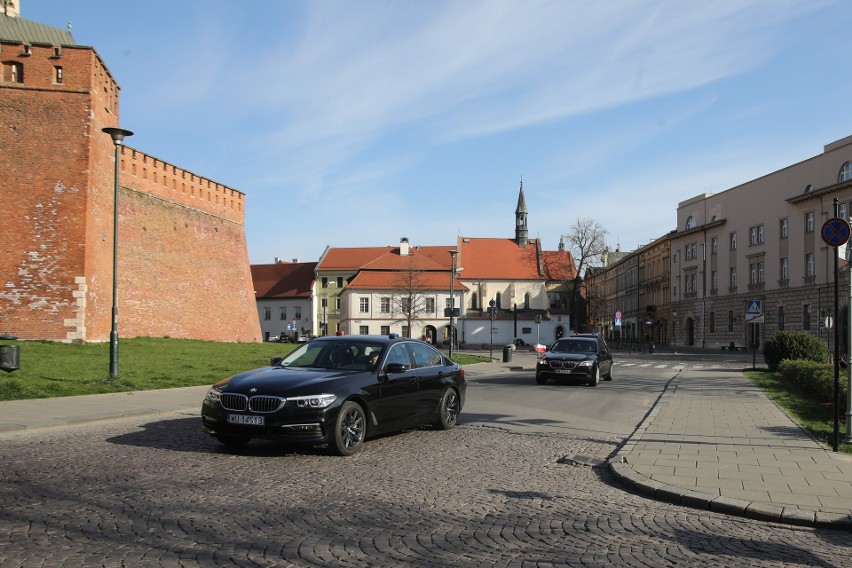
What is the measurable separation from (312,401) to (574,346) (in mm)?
16610

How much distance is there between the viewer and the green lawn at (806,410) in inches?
428

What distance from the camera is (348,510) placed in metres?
6.25

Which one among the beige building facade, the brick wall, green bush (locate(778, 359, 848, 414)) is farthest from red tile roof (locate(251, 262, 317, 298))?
green bush (locate(778, 359, 848, 414))

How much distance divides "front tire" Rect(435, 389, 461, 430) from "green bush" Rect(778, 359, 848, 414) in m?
6.35

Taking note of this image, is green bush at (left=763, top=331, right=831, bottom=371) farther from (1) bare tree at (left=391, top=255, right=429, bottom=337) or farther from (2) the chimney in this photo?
(1) bare tree at (left=391, top=255, right=429, bottom=337)

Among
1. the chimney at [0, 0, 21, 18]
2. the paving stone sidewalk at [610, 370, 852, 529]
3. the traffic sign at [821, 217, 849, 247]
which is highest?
the chimney at [0, 0, 21, 18]

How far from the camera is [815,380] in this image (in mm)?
17047

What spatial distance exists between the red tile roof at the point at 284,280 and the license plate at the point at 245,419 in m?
88.3

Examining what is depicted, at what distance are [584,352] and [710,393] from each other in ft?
15.6

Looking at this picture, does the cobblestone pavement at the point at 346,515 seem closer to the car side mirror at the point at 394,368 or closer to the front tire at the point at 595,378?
the car side mirror at the point at 394,368

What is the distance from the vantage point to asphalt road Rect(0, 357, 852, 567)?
199 inches

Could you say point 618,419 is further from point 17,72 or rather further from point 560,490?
point 17,72

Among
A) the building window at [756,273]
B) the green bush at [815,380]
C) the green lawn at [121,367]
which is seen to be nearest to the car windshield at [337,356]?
Answer: the green lawn at [121,367]

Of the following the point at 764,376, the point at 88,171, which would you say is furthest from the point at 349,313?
the point at 764,376
